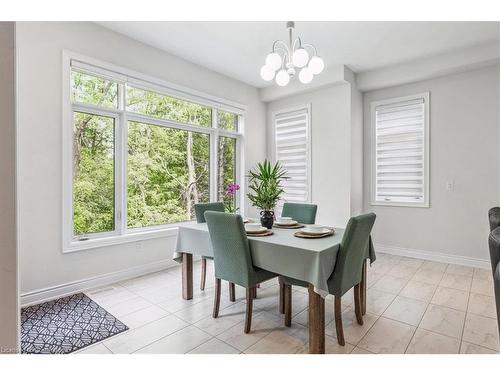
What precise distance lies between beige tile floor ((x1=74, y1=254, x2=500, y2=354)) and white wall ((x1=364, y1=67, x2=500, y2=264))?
2.21ft

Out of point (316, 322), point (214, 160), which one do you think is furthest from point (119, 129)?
point (316, 322)

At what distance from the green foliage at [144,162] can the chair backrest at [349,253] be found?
104 inches

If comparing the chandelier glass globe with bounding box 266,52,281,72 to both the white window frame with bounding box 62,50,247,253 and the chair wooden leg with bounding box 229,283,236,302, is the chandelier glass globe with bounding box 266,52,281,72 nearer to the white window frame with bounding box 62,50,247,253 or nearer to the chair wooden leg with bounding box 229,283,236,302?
the white window frame with bounding box 62,50,247,253

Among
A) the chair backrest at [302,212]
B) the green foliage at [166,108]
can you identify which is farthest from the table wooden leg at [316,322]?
the green foliage at [166,108]

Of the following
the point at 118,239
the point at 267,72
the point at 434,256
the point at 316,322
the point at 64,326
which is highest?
the point at 267,72

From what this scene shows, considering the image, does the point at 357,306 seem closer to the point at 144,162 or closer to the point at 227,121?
the point at 144,162

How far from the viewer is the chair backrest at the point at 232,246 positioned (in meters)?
2.13

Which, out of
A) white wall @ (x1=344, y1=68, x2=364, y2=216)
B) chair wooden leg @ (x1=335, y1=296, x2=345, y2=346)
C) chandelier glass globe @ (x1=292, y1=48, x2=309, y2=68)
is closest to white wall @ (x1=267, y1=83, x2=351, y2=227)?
white wall @ (x1=344, y1=68, x2=364, y2=216)

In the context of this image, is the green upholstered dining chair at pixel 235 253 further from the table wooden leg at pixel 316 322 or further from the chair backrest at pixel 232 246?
the table wooden leg at pixel 316 322

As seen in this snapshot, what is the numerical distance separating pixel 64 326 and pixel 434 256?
15.1 feet

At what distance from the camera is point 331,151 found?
14.9 feet

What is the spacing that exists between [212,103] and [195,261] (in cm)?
239

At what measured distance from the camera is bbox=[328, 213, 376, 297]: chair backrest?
193 cm
